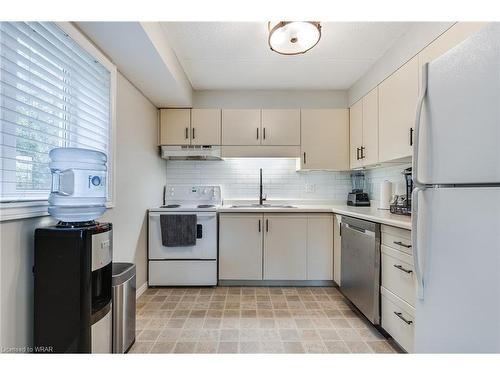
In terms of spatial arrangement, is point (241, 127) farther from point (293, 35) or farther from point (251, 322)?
point (251, 322)

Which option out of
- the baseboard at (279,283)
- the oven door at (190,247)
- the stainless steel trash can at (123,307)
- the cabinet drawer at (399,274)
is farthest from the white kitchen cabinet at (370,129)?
the stainless steel trash can at (123,307)

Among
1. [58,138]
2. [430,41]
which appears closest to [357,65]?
[430,41]

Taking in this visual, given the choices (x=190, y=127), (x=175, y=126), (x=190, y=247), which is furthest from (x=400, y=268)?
(x=175, y=126)

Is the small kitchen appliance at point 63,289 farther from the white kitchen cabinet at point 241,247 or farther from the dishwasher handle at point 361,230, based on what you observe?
the dishwasher handle at point 361,230

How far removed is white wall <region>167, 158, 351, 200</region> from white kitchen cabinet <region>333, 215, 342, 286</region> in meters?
0.68

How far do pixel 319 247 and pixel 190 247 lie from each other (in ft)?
4.70

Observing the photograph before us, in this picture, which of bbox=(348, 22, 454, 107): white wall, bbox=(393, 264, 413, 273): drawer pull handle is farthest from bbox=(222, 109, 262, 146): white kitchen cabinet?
bbox=(393, 264, 413, 273): drawer pull handle

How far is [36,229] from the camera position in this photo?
1182 millimetres

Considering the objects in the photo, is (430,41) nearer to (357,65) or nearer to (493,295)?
(357,65)

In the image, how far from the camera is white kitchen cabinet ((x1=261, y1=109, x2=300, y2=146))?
314 cm

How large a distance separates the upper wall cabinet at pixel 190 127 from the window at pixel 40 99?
1.29 m

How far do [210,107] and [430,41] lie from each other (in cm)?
229

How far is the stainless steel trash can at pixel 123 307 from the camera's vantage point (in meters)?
1.53

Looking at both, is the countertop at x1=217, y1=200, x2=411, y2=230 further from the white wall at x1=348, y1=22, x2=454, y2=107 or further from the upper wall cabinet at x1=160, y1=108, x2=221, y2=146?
the white wall at x1=348, y1=22, x2=454, y2=107
